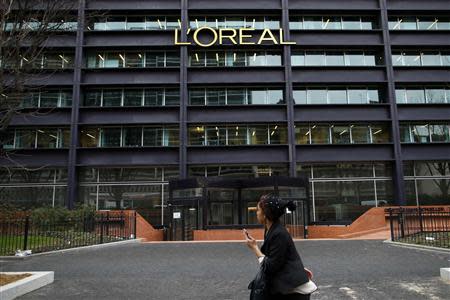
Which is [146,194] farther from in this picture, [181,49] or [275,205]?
[275,205]

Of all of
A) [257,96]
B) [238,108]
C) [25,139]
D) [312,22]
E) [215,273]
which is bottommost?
[215,273]

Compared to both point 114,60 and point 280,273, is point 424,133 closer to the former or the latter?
point 114,60

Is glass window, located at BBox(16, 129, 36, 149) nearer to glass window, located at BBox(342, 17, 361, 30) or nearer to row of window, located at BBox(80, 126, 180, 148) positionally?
row of window, located at BBox(80, 126, 180, 148)

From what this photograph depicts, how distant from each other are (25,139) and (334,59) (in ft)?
85.5

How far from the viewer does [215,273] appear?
461 inches

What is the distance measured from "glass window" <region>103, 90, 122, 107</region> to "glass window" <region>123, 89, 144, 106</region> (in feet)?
1.60

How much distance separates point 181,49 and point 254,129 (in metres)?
8.75

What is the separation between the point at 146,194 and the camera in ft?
113

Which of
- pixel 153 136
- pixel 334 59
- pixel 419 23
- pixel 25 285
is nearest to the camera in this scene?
pixel 25 285

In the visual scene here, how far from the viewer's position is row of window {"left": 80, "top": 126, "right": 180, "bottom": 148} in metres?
34.9

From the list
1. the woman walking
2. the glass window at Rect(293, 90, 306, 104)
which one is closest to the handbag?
the woman walking

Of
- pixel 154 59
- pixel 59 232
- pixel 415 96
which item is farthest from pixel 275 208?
pixel 415 96

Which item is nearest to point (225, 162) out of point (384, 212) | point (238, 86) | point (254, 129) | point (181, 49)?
point (254, 129)

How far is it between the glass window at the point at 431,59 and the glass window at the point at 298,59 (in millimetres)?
10426
